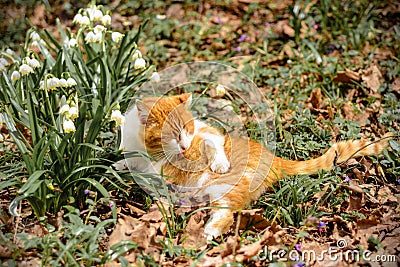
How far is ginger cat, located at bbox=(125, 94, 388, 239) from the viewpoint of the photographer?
9.75 ft

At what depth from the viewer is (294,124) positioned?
3775 millimetres

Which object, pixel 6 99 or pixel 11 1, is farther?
pixel 11 1

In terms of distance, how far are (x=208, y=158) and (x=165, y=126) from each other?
0.34 m

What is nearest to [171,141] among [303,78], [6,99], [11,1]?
[6,99]

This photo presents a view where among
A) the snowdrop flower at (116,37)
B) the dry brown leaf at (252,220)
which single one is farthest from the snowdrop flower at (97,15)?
the dry brown leaf at (252,220)

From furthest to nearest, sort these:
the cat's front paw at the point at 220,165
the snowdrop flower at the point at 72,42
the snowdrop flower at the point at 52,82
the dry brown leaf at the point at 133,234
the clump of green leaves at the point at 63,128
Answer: the snowdrop flower at the point at 72,42, the cat's front paw at the point at 220,165, the snowdrop flower at the point at 52,82, the clump of green leaves at the point at 63,128, the dry brown leaf at the point at 133,234

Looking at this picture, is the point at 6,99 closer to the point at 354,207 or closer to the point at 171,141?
the point at 171,141

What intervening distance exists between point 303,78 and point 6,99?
259 centimetres

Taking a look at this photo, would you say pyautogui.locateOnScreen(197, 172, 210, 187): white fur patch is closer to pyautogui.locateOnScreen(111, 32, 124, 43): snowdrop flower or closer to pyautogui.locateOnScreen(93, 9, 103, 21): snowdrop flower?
pyautogui.locateOnScreen(111, 32, 124, 43): snowdrop flower

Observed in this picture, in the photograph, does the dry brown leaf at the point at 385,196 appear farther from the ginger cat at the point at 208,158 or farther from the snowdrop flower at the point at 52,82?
the snowdrop flower at the point at 52,82

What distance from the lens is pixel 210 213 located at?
292 cm

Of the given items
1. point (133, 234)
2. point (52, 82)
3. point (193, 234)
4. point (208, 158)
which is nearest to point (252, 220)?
point (193, 234)

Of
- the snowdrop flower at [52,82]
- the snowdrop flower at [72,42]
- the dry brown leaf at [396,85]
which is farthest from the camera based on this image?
the dry brown leaf at [396,85]

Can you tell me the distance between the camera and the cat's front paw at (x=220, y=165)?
9.87 feet
